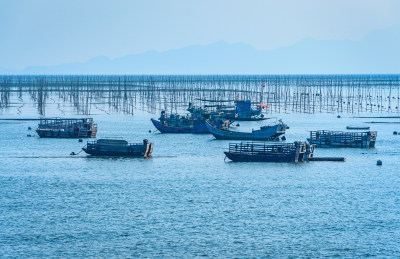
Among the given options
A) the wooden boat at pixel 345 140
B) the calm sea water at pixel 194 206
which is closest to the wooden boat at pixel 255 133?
the wooden boat at pixel 345 140

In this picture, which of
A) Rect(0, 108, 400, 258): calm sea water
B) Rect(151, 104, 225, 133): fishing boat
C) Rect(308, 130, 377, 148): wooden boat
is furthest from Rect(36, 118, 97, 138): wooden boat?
Rect(308, 130, 377, 148): wooden boat

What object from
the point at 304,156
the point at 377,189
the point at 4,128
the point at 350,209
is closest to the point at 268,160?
the point at 304,156

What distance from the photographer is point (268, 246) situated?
46844 millimetres

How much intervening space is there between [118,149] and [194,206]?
105 ft

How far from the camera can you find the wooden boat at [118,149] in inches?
3506

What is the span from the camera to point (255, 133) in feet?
362

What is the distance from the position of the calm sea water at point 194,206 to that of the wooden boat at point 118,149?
1.31m

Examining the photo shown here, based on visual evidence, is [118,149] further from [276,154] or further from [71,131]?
[71,131]

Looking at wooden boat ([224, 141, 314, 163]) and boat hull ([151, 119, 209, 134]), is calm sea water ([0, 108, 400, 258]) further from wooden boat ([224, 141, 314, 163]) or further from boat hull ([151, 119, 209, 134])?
boat hull ([151, 119, 209, 134])

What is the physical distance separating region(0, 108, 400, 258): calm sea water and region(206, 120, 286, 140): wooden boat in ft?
44.4

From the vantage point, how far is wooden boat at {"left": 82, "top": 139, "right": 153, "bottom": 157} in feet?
292

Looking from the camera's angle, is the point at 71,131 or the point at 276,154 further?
the point at 71,131

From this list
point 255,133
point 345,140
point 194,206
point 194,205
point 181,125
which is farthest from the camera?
point 181,125

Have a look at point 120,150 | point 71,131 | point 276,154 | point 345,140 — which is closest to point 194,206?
point 276,154
